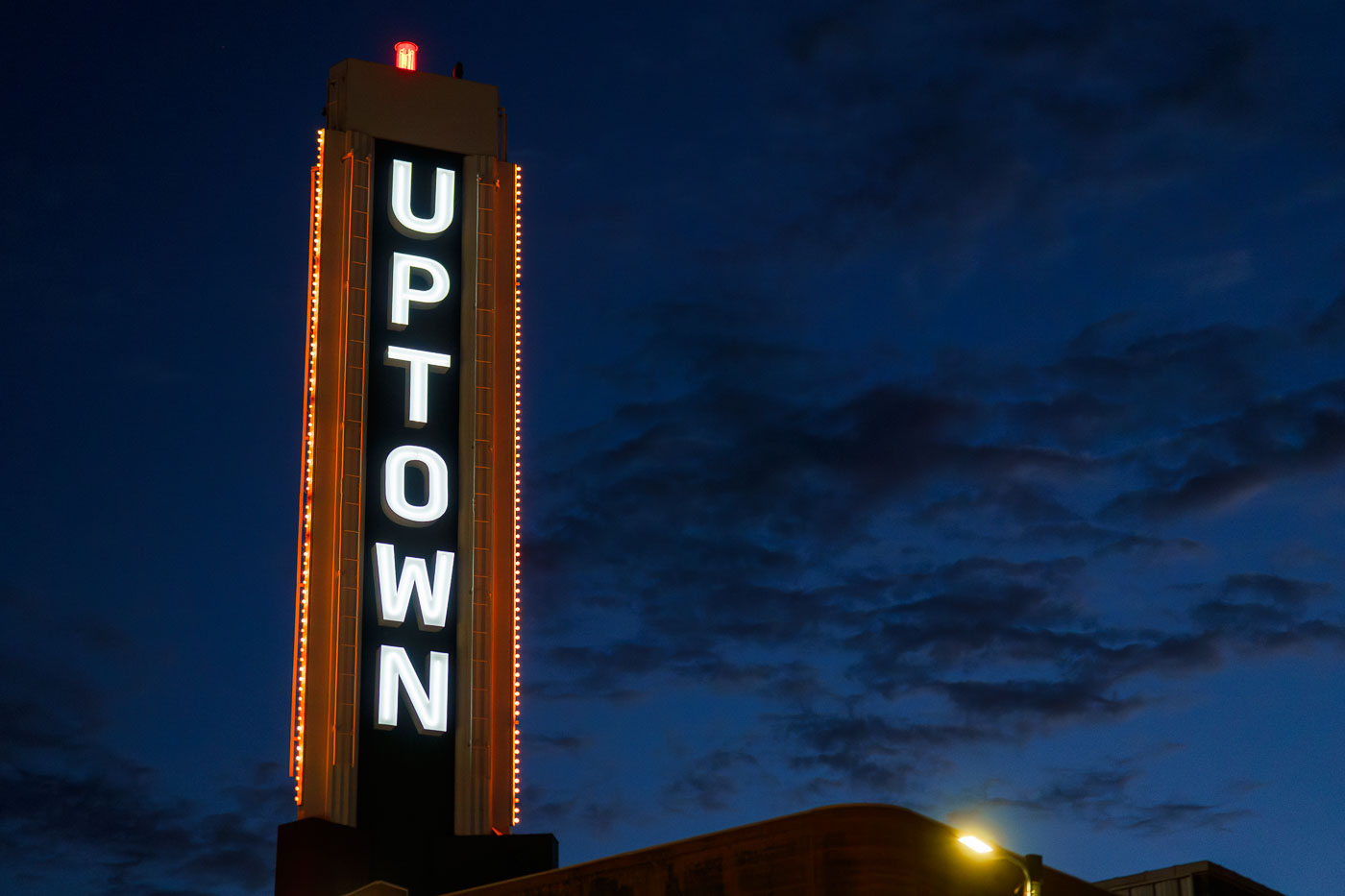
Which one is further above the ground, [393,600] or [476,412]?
[476,412]

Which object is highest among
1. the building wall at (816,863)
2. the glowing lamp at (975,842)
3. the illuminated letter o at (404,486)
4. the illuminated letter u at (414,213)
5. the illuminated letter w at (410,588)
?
the illuminated letter u at (414,213)

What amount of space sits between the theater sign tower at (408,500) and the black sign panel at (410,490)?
41 millimetres

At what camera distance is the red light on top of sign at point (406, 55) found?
41.2 metres

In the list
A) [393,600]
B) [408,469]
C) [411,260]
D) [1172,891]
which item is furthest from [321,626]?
[1172,891]

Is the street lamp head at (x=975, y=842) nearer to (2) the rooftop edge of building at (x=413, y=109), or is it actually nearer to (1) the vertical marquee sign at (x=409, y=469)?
(1) the vertical marquee sign at (x=409, y=469)

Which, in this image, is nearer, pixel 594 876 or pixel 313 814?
pixel 594 876

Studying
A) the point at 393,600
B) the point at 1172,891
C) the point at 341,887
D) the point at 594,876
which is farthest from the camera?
the point at 1172,891

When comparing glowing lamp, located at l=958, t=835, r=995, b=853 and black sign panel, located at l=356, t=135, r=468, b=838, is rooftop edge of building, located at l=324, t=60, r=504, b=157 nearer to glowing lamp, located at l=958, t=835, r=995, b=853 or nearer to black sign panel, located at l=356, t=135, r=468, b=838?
black sign panel, located at l=356, t=135, r=468, b=838

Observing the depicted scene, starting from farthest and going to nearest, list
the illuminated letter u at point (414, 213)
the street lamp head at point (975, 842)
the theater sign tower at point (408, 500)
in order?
1. the illuminated letter u at point (414, 213)
2. the theater sign tower at point (408, 500)
3. the street lamp head at point (975, 842)

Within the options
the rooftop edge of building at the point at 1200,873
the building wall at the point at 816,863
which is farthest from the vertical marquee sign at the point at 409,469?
the rooftop edge of building at the point at 1200,873

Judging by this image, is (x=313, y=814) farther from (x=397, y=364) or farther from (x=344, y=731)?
(x=397, y=364)

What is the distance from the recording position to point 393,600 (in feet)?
117

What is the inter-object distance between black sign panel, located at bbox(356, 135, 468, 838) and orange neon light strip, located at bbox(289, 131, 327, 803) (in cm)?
110

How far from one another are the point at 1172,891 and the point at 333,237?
22.5 m
